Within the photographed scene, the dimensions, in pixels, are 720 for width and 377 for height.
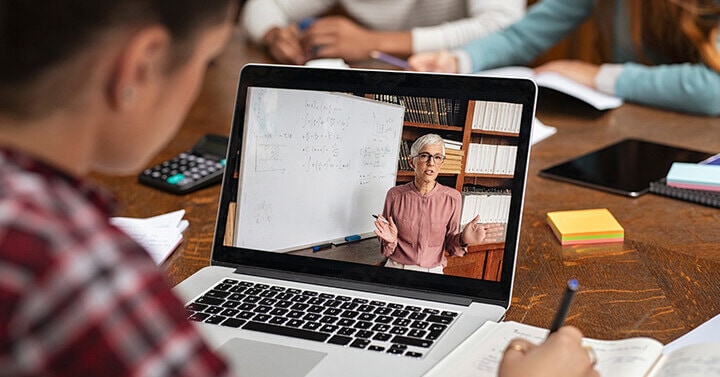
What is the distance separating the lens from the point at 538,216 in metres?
1.13

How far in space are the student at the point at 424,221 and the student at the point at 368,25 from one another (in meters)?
1.12

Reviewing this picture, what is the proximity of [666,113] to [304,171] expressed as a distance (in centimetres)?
90

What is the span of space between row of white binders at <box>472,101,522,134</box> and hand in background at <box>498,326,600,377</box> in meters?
0.27

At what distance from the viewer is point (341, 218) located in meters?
0.90

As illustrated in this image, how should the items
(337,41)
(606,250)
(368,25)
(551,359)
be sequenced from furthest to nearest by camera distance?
(368,25), (337,41), (606,250), (551,359)

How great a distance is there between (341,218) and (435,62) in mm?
982

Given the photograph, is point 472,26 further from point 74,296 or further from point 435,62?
point 74,296

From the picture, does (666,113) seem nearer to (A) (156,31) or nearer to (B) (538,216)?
(B) (538,216)


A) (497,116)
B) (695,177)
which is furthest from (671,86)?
(497,116)

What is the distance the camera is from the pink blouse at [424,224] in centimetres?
86

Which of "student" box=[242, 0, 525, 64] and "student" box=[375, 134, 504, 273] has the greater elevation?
"student" box=[242, 0, 525, 64]

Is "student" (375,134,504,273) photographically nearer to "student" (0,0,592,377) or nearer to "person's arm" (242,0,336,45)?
"student" (0,0,592,377)

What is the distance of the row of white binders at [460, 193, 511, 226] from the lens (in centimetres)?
85

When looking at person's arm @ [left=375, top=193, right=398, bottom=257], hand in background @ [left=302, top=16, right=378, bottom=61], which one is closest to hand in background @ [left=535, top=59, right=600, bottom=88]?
hand in background @ [left=302, top=16, right=378, bottom=61]
